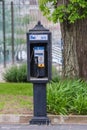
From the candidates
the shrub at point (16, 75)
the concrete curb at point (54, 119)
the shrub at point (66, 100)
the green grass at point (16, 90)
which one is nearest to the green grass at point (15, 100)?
the green grass at point (16, 90)

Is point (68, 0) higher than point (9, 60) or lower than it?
higher

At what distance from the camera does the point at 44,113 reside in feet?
32.5

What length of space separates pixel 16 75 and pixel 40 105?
9062mm

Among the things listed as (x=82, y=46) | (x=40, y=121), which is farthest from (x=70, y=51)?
(x=40, y=121)

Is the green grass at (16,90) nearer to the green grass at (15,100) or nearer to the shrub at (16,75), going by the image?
the green grass at (15,100)

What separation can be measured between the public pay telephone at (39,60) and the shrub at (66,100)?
855mm

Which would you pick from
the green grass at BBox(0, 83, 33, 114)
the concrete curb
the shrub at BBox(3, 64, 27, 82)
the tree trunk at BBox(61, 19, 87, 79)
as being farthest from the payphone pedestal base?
the shrub at BBox(3, 64, 27, 82)

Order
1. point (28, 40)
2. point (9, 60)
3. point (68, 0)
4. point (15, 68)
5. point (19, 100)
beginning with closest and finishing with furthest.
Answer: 1. point (28, 40)
2. point (19, 100)
3. point (68, 0)
4. point (15, 68)
5. point (9, 60)

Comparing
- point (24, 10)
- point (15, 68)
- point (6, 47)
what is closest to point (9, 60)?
point (6, 47)

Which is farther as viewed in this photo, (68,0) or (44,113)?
(68,0)

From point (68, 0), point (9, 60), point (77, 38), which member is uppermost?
point (68, 0)

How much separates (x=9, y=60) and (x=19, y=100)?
13.1m

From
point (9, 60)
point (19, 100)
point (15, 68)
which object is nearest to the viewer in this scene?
point (19, 100)

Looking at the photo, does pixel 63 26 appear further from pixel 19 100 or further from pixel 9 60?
pixel 9 60
